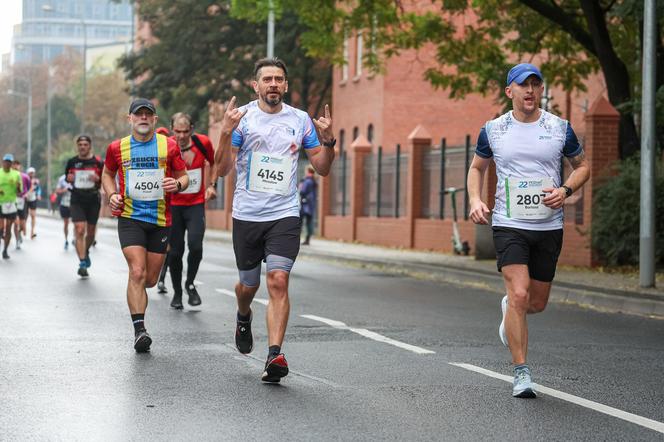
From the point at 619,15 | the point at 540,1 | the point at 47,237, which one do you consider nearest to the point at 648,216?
the point at 619,15

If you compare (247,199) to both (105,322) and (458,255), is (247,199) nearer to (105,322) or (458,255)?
(105,322)

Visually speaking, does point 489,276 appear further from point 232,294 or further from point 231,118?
point 231,118

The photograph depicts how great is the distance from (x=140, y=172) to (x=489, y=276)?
31.9ft

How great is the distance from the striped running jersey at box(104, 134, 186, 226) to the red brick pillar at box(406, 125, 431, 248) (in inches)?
788

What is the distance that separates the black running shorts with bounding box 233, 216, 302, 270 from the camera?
29.3 feet

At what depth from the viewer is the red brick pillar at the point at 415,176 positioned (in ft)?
101

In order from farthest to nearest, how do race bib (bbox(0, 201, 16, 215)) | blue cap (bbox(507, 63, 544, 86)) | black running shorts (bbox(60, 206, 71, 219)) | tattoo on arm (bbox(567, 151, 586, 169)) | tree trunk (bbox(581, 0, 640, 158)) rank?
black running shorts (bbox(60, 206, 71, 219)) < race bib (bbox(0, 201, 16, 215)) < tree trunk (bbox(581, 0, 640, 158)) < tattoo on arm (bbox(567, 151, 586, 169)) < blue cap (bbox(507, 63, 544, 86))

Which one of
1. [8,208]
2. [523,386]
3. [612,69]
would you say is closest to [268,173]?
[523,386]

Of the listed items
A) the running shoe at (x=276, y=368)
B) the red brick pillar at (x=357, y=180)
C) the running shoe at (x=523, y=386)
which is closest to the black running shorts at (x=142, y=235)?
the running shoe at (x=276, y=368)

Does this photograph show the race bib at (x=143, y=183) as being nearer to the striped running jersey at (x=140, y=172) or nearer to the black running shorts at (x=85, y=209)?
the striped running jersey at (x=140, y=172)

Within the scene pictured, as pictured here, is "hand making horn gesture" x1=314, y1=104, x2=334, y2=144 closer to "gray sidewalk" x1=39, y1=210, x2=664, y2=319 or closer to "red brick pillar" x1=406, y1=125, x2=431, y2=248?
"gray sidewalk" x1=39, y1=210, x2=664, y2=319

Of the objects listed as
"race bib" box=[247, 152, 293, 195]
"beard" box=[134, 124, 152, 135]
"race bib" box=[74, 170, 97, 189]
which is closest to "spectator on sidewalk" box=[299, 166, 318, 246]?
"race bib" box=[74, 170, 97, 189]

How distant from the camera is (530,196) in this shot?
8.48 metres

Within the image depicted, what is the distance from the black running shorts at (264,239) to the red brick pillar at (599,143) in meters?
13.9
